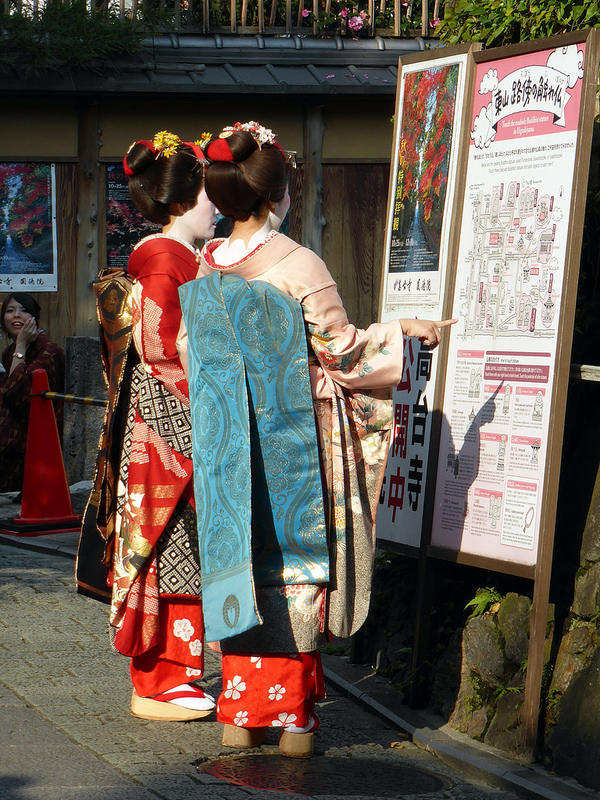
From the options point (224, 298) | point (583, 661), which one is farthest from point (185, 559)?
point (583, 661)

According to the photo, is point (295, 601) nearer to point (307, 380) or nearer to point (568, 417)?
point (307, 380)

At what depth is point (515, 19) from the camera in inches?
187

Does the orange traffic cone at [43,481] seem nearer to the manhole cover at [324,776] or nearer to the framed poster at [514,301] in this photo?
the framed poster at [514,301]

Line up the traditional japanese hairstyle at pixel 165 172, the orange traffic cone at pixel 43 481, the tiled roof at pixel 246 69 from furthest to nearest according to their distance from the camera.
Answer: the tiled roof at pixel 246 69 → the orange traffic cone at pixel 43 481 → the traditional japanese hairstyle at pixel 165 172

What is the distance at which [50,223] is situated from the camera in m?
10.8

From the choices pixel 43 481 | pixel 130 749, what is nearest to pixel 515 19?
pixel 130 749

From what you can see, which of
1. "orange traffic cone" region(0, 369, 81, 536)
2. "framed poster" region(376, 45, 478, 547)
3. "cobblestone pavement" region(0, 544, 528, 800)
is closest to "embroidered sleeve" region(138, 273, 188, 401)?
"framed poster" region(376, 45, 478, 547)

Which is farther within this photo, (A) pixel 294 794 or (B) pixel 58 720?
(B) pixel 58 720

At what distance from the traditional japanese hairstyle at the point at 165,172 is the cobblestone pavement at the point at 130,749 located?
1.97 meters

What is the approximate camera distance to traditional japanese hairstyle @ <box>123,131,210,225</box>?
469cm

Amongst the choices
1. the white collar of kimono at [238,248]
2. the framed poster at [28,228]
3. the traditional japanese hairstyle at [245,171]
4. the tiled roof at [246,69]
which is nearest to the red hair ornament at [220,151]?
the traditional japanese hairstyle at [245,171]

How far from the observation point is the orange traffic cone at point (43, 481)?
9.05 meters

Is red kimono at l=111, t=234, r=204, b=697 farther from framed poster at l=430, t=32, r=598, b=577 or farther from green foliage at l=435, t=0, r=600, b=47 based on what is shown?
green foliage at l=435, t=0, r=600, b=47

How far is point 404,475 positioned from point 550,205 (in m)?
1.29
